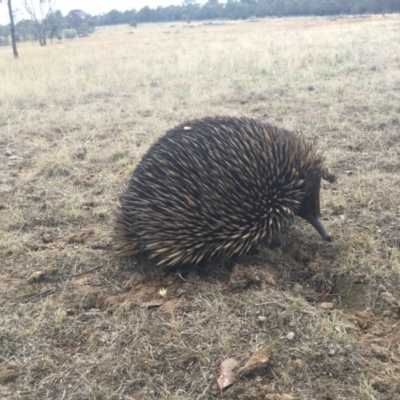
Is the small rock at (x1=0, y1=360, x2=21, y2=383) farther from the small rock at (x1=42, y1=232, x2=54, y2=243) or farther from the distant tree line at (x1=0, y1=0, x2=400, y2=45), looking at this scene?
the distant tree line at (x1=0, y1=0, x2=400, y2=45)

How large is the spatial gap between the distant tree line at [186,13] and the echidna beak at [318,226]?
3255cm

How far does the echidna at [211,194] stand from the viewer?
3.72 metres

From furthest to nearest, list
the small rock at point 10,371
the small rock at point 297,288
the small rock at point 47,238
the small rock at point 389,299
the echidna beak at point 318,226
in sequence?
the small rock at point 47,238
the echidna beak at point 318,226
the small rock at point 297,288
the small rock at point 389,299
the small rock at point 10,371

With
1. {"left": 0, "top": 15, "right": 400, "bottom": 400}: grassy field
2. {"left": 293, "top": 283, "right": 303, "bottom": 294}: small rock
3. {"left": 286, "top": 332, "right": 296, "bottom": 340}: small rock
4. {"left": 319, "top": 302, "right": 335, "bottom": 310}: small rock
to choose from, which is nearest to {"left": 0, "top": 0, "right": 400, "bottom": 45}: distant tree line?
{"left": 0, "top": 15, "right": 400, "bottom": 400}: grassy field

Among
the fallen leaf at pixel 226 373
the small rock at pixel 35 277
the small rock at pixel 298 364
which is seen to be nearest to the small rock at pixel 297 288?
the small rock at pixel 298 364

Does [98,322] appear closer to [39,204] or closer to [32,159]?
[39,204]

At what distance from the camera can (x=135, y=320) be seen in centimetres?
320

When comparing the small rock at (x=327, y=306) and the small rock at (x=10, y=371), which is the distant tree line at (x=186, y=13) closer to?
the small rock at (x=10, y=371)

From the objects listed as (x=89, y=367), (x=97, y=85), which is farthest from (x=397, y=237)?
(x=97, y=85)

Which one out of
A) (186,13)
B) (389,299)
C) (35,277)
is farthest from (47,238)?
(186,13)

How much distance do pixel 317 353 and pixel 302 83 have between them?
28.0 feet

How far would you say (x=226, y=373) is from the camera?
2.66 m

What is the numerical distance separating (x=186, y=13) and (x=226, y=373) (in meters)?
86.2

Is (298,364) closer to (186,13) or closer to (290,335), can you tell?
(290,335)
